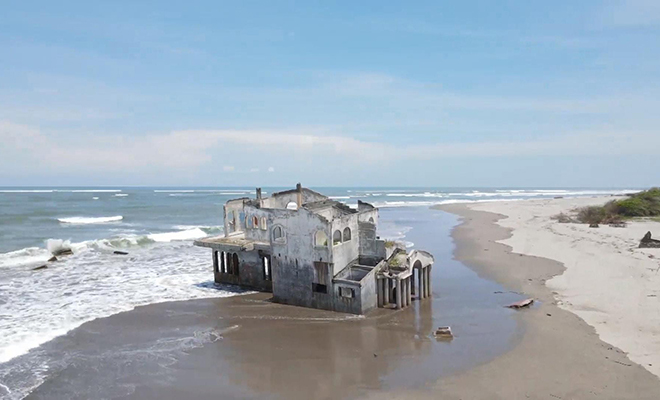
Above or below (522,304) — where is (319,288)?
above

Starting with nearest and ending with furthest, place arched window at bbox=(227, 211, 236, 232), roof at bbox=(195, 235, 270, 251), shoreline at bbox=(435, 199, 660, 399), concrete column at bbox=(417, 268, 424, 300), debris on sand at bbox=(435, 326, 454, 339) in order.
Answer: shoreline at bbox=(435, 199, 660, 399)
debris on sand at bbox=(435, 326, 454, 339)
concrete column at bbox=(417, 268, 424, 300)
roof at bbox=(195, 235, 270, 251)
arched window at bbox=(227, 211, 236, 232)

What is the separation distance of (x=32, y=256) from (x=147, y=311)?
58.3 feet

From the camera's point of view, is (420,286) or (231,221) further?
(231,221)

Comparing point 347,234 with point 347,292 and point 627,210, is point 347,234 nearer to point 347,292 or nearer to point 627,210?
point 347,292

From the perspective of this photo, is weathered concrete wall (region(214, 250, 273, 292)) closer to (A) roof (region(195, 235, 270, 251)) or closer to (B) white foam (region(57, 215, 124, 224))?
(A) roof (region(195, 235, 270, 251))

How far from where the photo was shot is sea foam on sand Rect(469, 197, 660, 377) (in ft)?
49.2

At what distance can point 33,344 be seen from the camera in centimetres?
1586

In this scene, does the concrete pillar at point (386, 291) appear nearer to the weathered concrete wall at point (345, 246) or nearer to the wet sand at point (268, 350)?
the wet sand at point (268, 350)

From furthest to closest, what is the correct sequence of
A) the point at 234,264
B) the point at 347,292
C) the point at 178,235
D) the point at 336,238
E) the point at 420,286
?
the point at 178,235 < the point at 234,264 < the point at 420,286 < the point at 336,238 < the point at 347,292

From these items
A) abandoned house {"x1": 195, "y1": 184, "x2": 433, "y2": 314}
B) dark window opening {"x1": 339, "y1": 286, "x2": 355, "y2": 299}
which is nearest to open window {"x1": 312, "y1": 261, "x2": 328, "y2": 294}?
abandoned house {"x1": 195, "y1": 184, "x2": 433, "y2": 314}

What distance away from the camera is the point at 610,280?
21.2m

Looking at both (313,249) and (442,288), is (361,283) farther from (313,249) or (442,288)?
(442,288)

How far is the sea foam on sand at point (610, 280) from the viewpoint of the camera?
15000mm

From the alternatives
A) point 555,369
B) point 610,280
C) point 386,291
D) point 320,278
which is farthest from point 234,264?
point 610,280
